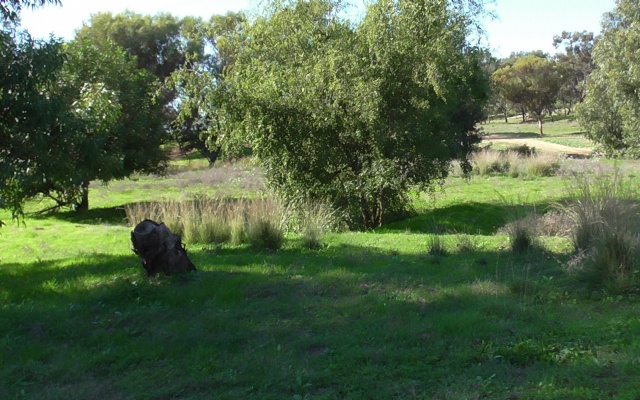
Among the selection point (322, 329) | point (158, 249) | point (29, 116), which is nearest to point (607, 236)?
point (322, 329)

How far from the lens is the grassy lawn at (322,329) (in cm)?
475

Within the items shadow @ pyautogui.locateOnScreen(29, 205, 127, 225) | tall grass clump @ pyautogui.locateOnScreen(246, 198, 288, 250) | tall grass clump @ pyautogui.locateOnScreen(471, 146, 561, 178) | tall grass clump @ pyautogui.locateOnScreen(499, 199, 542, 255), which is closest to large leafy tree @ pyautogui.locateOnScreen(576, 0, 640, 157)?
tall grass clump @ pyautogui.locateOnScreen(471, 146, 561, 178)

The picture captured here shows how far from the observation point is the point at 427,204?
65.9ft

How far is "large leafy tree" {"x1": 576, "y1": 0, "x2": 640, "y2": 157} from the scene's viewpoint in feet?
89.5

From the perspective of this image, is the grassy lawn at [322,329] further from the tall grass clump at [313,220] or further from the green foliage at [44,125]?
the green foliage at [44,125]

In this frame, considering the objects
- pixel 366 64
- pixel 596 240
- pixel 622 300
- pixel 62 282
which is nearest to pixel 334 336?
pixel 622 300

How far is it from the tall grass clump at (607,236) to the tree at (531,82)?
5708cm

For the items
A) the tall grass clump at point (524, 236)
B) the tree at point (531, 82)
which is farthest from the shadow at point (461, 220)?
the tree at point (531, 82)

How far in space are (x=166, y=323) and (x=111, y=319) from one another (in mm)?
682

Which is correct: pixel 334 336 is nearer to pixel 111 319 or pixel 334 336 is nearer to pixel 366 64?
pixel 111 319

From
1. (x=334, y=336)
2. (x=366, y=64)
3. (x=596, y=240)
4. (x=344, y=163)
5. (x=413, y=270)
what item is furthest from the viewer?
(x=344, y=163)

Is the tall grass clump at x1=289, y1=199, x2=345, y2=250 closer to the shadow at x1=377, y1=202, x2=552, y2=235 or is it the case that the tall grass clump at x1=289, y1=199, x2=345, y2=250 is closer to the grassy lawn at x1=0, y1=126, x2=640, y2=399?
the grassy lawn at x1=0, y1=126, x2=640, y2=399

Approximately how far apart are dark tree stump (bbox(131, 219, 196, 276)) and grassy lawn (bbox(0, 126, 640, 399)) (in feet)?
0.81

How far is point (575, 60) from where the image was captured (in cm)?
7538
